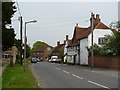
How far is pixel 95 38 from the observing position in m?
68.4

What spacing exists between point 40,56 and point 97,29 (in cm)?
10568

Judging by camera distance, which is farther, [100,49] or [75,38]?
[75,38]

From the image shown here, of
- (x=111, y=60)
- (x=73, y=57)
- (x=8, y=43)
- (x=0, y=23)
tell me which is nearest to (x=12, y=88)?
(x=0, y=23)

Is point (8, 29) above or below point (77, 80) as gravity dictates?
above

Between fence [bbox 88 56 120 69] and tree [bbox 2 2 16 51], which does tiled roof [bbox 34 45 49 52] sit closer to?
fence [bbox 88 56 120 69]

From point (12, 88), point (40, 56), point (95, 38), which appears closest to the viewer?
point (12, 88)

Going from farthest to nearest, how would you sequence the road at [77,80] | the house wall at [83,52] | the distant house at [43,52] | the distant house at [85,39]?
the distant house at [43,52] < the house wall at [83,52] < the distant house at [85,39] < the road at [77,80]

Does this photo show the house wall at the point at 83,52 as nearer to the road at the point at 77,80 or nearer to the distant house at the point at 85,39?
the distant house at the point at 85,39

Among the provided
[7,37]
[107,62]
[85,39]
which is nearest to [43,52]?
[85,39]

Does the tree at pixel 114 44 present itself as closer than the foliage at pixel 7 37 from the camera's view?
No

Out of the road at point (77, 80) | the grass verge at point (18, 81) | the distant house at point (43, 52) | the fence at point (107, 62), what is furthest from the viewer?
the distant house at point (43, 52)

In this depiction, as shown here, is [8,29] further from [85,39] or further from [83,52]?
[83,52]

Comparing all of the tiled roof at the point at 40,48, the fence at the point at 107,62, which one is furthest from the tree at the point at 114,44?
the tiled roof at the point at 40,48

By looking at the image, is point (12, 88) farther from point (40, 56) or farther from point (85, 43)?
point (40, 56)
